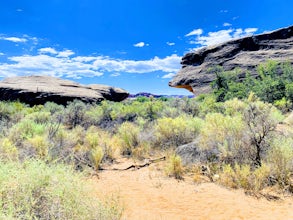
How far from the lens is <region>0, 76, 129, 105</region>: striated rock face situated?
74.8ft

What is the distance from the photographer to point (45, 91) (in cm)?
2345

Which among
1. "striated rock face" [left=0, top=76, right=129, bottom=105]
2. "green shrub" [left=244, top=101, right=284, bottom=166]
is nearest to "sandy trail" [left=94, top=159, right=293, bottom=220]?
"green shrub" [left=244, top=101, right=284, bottom=166]

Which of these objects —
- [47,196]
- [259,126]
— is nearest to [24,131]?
[47,196]

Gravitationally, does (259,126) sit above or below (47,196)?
above

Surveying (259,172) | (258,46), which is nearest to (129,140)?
(259,172)

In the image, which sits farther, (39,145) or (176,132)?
(176,132)

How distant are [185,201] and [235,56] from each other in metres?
29.1

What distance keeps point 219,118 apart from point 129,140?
3309 mm

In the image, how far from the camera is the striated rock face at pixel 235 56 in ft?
95.1

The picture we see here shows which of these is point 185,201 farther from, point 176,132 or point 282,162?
point 176,132

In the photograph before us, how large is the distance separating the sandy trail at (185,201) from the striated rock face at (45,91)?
59.5ft

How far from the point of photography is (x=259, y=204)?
5055mm

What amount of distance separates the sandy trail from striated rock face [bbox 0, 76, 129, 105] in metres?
18.1

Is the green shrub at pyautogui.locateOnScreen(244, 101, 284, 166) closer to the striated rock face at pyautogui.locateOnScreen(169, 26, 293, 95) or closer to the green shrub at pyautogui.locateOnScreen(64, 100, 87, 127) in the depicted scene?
the green shrub at pyautogui.locateOnScreen(64, 100, 87, 127)
